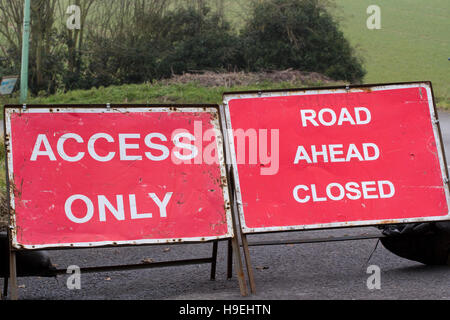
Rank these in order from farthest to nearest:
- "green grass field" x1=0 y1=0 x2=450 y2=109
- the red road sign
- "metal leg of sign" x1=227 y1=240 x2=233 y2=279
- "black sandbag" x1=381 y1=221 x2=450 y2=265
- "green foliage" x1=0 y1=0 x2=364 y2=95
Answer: "green foliage" x1=0 y1=0 x2=364 y2=95 → "green grass field" x1=0 y1=0 x2=450 y2=109 → "black sandbag" x1=381 y1=221 x2=450 y2=265 → "metal leg of sign" x1=227 y1=240 x2=233 y2=279 → the red road sign

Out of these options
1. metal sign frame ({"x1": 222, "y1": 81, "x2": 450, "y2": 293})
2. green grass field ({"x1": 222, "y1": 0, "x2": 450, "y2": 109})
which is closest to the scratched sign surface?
metal sign frame ({"x1": 222, "y1": 81, "x2": 450, "y2": 293})

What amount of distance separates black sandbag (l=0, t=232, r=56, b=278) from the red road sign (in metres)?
1.42

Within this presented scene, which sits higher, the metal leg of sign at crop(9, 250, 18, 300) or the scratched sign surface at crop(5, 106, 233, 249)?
the scratched sign surface at crop(5, 106, 233, 249)

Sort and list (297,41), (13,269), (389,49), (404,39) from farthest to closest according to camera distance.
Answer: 1. (404,39)
2. (389,49)
3. (297,41)
4. (13,269)

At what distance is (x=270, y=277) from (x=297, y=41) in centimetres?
2476

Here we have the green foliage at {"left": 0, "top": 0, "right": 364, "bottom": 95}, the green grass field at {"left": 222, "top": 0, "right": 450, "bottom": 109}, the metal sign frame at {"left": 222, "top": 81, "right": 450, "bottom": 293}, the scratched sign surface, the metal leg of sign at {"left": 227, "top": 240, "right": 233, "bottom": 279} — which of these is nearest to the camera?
the scratched sign surface

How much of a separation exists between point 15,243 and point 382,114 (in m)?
2.85

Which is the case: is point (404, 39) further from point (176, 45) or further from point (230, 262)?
point (230, 262)

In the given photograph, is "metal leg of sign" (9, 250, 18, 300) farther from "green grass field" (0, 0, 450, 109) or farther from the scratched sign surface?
"green grass field" (0, 0, 450, 109)

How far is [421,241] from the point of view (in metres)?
6.05

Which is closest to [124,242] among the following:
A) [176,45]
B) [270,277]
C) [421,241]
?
[270,277]

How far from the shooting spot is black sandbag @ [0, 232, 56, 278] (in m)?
5.44
